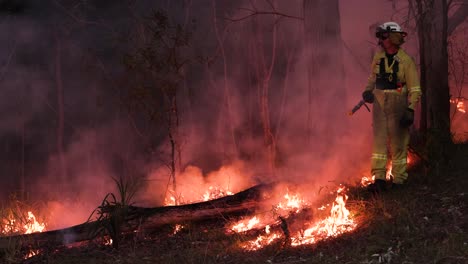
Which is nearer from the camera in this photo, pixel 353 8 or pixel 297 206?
pixel 297 206

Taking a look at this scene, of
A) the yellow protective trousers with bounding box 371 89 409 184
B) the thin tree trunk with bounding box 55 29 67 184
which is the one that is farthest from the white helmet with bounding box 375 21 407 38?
the thin tree trunk with bounding box 55 29 67 184

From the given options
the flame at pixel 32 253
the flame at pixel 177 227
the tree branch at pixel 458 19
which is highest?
the tree branch at pixel 458 19

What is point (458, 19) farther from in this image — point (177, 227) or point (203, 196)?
point (177, 227)

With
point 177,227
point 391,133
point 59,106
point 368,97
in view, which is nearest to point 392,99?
point 368,97

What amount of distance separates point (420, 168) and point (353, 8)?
179 inches

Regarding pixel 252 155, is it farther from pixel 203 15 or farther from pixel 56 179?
pixel 56 179

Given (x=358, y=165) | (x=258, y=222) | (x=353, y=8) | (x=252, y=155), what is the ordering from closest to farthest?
(x=258, y=222) → (x=358, y=165) → (x=353, y=8) → (x=252, y=155)

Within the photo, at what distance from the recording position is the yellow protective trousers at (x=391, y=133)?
5.69 m

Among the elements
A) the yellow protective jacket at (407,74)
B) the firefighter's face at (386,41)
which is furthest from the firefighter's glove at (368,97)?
the firefighter's face at (386,41)

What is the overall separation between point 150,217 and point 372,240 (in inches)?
116

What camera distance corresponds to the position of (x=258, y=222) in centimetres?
617

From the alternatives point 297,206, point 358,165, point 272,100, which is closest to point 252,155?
point 272,100

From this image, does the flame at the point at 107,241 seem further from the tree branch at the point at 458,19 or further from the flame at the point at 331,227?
the tree branch at the point at 458,19

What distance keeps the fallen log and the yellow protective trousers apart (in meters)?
1.56
